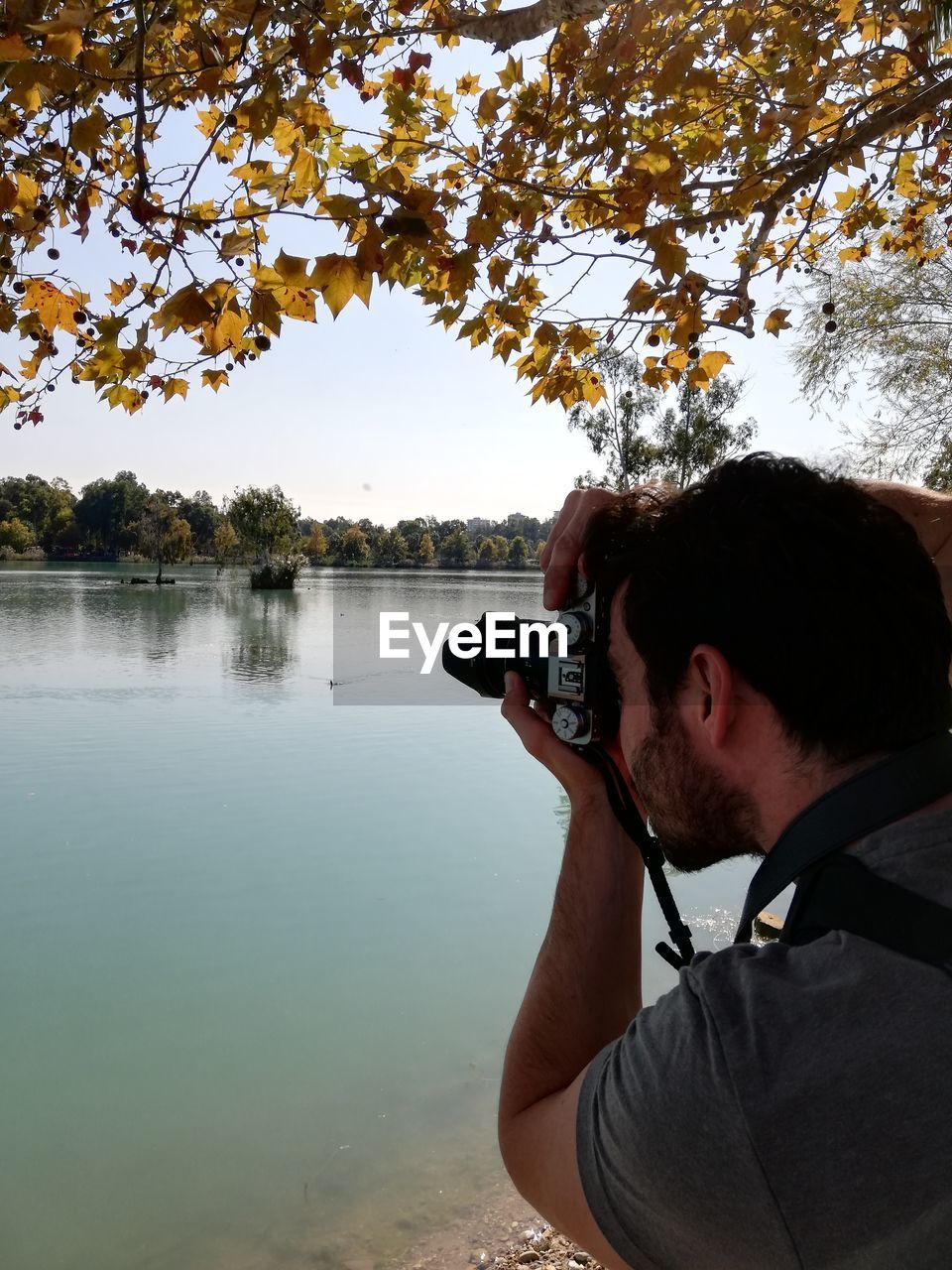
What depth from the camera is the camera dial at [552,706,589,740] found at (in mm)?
999

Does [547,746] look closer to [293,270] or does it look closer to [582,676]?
[582,676]

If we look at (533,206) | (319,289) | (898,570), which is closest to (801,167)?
(533,206)

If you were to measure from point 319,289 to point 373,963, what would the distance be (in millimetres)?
4141

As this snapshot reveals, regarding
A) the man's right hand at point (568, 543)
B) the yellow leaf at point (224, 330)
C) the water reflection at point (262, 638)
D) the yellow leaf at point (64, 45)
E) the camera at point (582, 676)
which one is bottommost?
the water reflection at point (262, 638)

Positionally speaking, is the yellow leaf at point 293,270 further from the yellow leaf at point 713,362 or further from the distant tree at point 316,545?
the distant tree at point 316,545

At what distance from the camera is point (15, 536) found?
7262 cm

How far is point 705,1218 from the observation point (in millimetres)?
604

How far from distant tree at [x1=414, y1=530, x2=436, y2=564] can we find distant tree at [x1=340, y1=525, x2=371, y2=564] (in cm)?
410

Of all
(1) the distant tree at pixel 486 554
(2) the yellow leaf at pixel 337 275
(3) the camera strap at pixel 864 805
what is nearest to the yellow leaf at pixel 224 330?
(2) the yellow leaf at pixel 337 275

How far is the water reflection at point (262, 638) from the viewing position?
16.8 meters

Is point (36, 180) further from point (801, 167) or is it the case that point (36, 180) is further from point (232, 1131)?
point (232, 1131)

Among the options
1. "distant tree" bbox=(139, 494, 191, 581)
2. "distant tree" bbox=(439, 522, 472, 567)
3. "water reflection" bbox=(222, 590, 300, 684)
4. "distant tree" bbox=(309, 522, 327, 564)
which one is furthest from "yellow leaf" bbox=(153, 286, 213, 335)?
"distant tree" bbox=(309, 522, 327, 564)

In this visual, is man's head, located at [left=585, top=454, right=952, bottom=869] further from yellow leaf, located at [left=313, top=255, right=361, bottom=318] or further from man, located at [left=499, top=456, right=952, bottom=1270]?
yellow leaf, located at [left=313, top=255, right=361, bottom=318]

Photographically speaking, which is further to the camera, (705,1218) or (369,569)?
(369,569)
